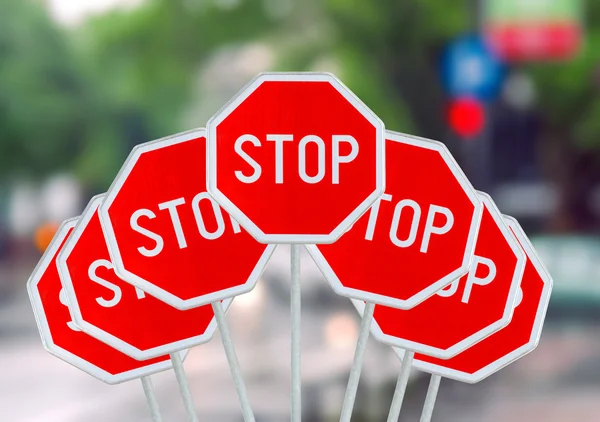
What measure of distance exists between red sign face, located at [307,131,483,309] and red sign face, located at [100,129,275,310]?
0.51 ft

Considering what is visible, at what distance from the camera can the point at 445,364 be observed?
7.49ft

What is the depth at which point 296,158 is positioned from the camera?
195 cm

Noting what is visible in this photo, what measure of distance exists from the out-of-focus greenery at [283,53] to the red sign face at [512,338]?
15062 millimetres

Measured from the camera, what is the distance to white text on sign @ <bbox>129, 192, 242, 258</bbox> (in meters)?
2.03

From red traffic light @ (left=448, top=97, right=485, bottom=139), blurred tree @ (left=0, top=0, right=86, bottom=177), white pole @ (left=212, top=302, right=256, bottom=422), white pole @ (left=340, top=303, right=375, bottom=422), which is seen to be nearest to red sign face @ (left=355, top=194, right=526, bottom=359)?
white pole @ (left=340, top=303, right=375, bottom=422)

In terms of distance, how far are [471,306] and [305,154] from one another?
482 mm

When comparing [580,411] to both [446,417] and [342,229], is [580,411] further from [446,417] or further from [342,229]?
[342,229]

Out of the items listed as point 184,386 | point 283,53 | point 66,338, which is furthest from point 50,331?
point 283,53

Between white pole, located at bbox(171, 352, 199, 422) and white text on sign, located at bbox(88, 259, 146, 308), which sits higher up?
white text on sign, located at bbox(88, 259, 146, 308)

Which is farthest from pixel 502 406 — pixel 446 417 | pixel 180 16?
pixel 180 16

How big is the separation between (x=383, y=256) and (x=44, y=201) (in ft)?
123

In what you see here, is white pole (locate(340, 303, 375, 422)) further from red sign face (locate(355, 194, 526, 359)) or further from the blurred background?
the blurred background

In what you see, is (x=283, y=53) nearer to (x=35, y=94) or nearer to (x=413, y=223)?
(x=35, y=94)

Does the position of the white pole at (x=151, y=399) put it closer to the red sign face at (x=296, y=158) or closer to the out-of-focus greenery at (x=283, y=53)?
the red sign face at (x=296, y=158)
